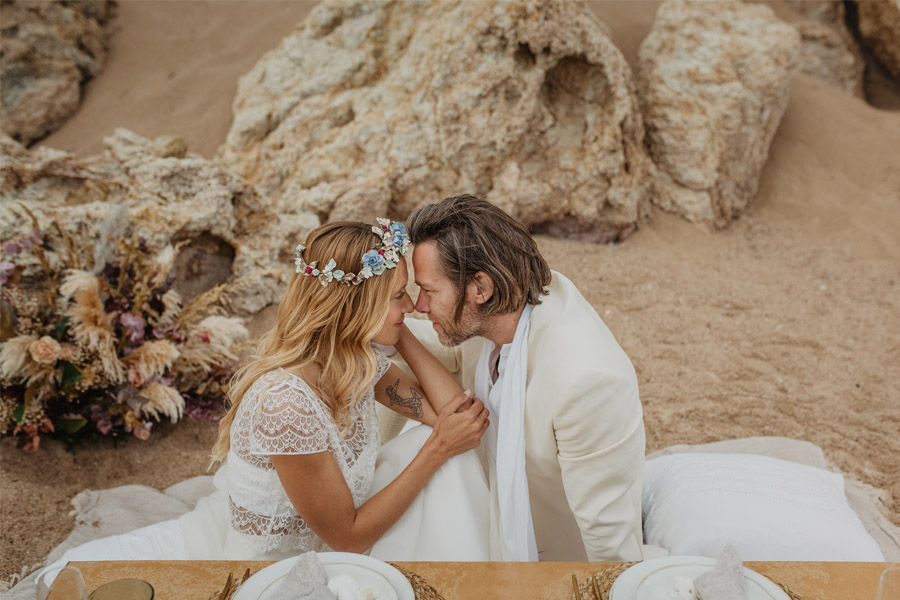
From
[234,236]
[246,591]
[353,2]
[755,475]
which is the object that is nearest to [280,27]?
[353,2]

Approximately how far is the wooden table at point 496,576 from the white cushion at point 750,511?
3.08 ft

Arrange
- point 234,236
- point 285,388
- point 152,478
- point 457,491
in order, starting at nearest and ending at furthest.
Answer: point 285,388, point 457,491, point 152,478, point 234,236

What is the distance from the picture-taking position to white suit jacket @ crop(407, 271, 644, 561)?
7.28ft

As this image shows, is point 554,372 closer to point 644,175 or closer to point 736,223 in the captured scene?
point 644,175

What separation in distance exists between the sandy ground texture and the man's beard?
1.92 metres

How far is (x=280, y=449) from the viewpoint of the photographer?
2121 millimetres

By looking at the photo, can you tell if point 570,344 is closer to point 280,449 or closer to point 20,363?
point 280,449

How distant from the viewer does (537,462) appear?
2.52m

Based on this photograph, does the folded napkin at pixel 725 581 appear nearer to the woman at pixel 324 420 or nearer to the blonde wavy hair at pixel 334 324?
the woman at pixel 324 420

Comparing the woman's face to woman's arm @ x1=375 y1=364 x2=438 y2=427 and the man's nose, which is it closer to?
the man's nose

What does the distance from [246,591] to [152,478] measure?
2.55 meters

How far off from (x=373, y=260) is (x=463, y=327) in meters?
0.51

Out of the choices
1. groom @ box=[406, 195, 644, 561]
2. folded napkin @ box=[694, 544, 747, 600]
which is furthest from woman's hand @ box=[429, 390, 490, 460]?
folded napkin @ box=[694, 544, 747, 600]

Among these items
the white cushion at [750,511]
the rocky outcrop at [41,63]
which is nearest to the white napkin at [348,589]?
the white cushion at [750,511]
